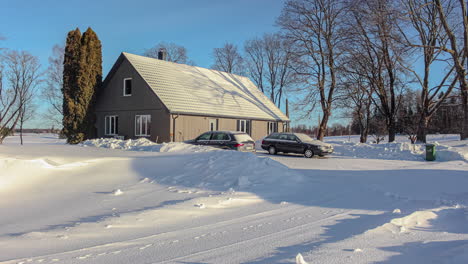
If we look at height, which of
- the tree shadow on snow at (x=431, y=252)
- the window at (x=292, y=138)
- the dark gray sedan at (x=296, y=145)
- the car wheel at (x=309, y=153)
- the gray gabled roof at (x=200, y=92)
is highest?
the gray gabled roof at (x=200, y=92)

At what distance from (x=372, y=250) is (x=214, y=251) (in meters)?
2.08

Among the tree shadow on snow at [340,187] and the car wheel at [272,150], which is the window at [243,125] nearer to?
the car wheel at [272,150]

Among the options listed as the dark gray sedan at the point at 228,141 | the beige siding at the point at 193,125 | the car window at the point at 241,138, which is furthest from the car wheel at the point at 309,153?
the beige siding at the point at 193,125

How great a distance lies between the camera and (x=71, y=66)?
25.4 metres

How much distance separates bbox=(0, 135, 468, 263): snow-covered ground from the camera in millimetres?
4445

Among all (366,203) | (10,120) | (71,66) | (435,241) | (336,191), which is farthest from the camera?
(10,120)

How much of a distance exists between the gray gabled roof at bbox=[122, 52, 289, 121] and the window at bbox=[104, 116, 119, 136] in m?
4.72

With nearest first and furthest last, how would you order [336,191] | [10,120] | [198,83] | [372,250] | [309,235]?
[372,250], [309,235], [336,191], [198,83], [10,120]

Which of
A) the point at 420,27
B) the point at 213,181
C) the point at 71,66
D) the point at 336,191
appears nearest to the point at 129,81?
the point at 71,66

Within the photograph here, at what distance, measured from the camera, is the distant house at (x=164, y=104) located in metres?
23.7

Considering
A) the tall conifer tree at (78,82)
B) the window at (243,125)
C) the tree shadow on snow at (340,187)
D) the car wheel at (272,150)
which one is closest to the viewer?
the tree shadow on snow at (340,187)

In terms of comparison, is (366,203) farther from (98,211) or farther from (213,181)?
(98,211)

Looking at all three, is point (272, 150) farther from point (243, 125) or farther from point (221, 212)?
point (221, 212)

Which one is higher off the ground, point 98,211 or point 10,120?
point 10,120
